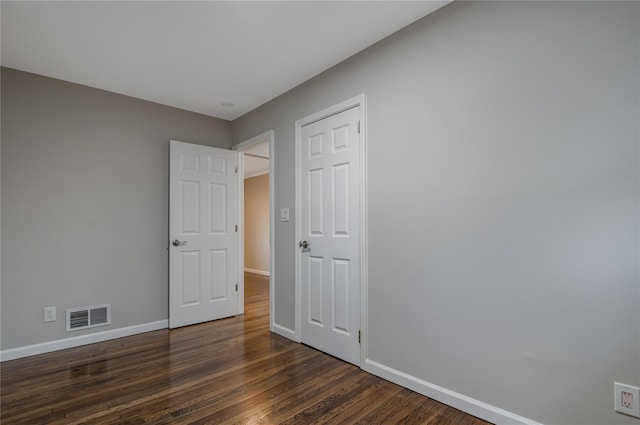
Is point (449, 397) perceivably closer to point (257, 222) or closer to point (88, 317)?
point (88, 317)

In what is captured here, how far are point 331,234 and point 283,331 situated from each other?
4.06 ft

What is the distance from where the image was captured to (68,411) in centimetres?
195

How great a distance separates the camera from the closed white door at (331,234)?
102 inches

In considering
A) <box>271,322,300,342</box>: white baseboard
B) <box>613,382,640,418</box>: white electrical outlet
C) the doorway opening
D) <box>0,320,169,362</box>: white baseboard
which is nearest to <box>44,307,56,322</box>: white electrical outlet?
<box>0,320,169,362</box>: white baseboard

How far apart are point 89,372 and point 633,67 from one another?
3.86 meters

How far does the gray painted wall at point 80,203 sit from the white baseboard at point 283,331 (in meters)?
1.30

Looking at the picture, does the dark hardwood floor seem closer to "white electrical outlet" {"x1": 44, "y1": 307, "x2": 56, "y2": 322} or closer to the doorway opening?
"white electrical outlet" {"x1": 44, "y1": 307, "x2": 56, "y2": 322}

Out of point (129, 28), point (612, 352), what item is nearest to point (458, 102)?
point (612, 352)

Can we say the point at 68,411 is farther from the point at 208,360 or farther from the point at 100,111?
the point at 100,111

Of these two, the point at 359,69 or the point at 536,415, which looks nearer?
the point at 536,415

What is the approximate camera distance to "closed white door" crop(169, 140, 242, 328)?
3.60 meters

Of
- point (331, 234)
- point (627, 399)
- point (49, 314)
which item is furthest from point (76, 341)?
point (627, 399)

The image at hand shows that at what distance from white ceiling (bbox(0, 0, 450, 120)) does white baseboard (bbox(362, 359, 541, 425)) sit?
8.01 ft

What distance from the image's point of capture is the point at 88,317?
3115 millimetres
